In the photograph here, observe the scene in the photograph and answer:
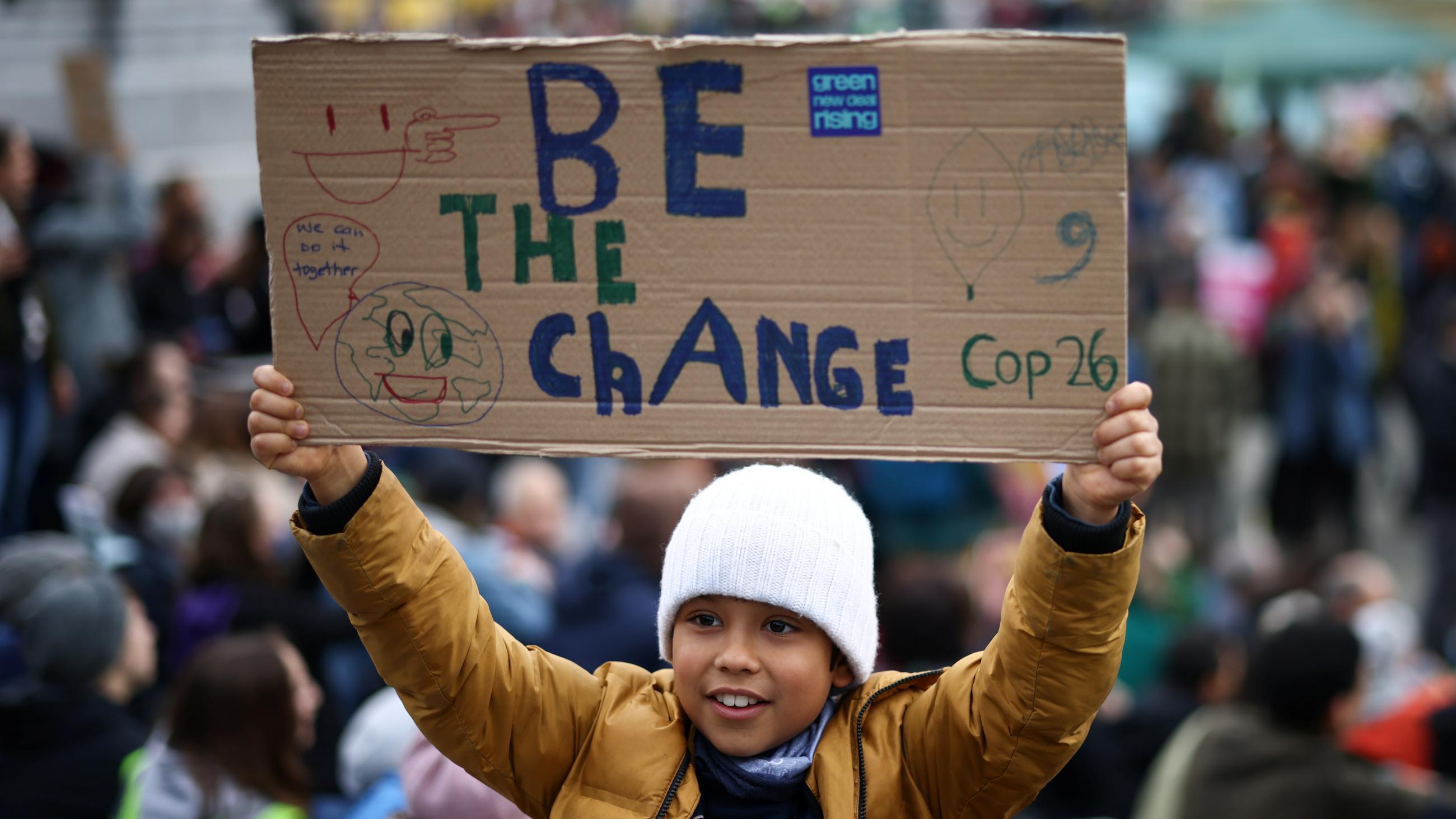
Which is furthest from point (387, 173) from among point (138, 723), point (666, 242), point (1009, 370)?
point (138, 723)

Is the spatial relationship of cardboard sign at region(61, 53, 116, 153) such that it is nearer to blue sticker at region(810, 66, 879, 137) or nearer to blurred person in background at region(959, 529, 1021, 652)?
blurred person in background at region(959, 529, 1021, 652)

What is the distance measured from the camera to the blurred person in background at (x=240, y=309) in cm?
869

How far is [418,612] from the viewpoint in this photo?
2.38 m

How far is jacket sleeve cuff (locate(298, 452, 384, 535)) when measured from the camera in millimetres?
2354

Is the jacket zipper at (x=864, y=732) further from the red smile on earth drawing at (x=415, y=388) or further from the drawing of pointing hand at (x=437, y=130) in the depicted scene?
the drawing of pointing hand at (x=437, y=130)

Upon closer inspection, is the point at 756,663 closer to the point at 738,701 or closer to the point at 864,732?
the point at 738,701

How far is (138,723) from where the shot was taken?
13.4 feet

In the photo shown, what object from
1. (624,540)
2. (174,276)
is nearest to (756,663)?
(624,540)

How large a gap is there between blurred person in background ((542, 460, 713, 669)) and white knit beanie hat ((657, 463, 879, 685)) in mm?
2118

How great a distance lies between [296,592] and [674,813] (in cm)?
318

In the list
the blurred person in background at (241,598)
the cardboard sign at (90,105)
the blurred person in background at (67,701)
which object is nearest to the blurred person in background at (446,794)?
the blurred person in background at (67,701)

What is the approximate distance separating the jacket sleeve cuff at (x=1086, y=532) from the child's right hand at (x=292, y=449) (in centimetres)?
105

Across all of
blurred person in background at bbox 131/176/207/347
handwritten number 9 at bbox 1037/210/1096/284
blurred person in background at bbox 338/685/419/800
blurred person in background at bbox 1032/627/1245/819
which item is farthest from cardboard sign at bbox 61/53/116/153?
handwritten number 9 at bbox 1037/210/1096/284

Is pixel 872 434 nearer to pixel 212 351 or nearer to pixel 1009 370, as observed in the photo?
pixel 1009 370
